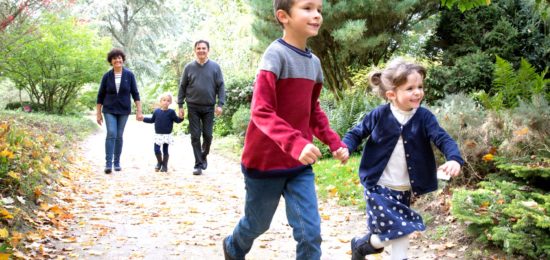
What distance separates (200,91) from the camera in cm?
815

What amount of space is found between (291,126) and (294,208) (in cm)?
48

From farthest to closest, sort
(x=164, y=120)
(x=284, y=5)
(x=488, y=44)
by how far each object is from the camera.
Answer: (x=488, y=44), (x=164, y=120), (x=284, y=5)

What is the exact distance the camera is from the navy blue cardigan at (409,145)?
337 centimetres

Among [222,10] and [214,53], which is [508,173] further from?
[214,53]

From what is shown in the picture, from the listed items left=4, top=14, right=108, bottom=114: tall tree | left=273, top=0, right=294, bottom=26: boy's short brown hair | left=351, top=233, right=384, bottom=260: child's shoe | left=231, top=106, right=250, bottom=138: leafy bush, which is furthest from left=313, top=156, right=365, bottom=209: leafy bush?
left=4, top=14, right=108, bottom=114: tall tree

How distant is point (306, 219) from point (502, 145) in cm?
310

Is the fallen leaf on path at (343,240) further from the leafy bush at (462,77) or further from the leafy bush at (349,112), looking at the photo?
the leafy bush at (462,77)

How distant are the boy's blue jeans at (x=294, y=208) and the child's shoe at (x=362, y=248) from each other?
2.37 ft

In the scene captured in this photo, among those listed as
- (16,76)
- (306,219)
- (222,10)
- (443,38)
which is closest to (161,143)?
(306,219)

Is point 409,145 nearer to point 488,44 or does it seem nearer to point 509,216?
point 509,216

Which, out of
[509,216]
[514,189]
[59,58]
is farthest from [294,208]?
[59,58]

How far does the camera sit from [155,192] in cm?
699

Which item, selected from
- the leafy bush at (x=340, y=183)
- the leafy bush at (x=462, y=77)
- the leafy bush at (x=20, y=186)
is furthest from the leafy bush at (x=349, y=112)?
the leafy bush at (x=20, y=186)

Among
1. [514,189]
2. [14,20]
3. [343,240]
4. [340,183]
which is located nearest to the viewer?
[514,189]
